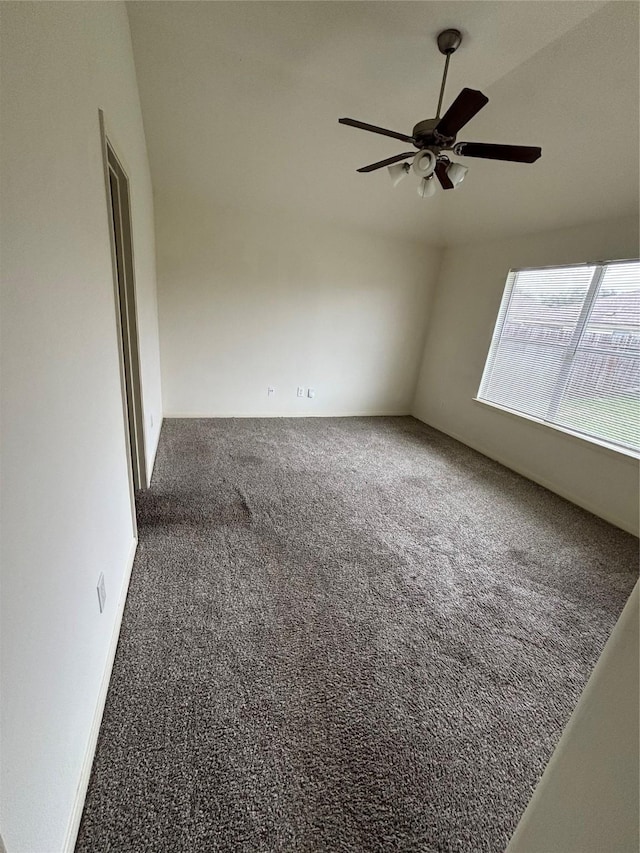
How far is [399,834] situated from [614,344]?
11.5ft

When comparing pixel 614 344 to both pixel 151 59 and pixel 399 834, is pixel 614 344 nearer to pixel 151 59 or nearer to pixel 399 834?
pixel 399 834

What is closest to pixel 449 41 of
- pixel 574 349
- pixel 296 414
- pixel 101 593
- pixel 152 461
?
pixel 574 349

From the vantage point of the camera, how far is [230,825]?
980mm

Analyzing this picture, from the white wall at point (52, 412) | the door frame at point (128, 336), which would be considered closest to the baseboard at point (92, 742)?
the white wall at point (52, 412)

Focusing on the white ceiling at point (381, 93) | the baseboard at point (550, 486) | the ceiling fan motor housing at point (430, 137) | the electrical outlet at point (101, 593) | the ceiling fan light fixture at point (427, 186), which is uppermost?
the white ceiling at point (381, 93)

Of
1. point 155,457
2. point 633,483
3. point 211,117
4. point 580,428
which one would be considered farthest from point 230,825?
point 211,117

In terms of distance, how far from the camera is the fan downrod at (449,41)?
A: 6.54 ft

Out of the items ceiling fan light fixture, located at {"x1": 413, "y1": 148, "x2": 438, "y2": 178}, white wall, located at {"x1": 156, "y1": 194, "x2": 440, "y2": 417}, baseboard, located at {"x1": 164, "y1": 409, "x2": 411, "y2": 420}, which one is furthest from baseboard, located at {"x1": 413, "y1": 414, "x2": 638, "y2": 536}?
ceiling fan light fixture, located at {"x1": 413, "y1": 148, "x2": 438, "y2": 178}

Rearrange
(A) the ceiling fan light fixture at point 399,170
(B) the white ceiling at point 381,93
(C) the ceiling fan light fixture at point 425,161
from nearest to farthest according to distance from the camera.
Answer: (B) the white ceiling at point 381,93, (C) the ceiling fan light fixture at point 425,161, (A) the ceiling fan light fixture at point 399,170

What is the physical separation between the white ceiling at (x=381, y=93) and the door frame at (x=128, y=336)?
107 cm

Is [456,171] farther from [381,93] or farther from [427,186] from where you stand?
[381,93]

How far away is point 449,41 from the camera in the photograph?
2.03m

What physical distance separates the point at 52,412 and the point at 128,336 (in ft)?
5.19

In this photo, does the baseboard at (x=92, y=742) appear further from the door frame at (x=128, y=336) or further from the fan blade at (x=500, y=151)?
the fan blade at (x=500, y=151)
